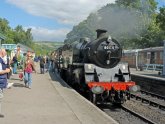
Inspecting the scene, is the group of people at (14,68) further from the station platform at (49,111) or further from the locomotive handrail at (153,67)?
the locomotive handrail at (153,67)

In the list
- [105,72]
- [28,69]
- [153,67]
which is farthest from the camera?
[153,67]

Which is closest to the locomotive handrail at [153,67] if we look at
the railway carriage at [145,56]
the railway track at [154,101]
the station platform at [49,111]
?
the railway carriage at [145,56]

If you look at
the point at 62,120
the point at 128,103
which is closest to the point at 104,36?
the point at 128,103

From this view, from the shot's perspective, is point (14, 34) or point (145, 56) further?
point (14, 34)

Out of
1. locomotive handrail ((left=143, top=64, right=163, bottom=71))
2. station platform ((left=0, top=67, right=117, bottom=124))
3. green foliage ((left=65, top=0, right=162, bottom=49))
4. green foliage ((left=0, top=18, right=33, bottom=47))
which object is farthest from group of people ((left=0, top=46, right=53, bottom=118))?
green foliage ((left=0, top=18, right=33, bottom=47))

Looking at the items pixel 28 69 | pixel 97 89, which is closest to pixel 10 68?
pixel 28 69

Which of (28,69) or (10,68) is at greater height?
(10,68)

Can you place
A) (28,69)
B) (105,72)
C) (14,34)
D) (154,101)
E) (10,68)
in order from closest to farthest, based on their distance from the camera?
(10,68), (105,72), (28,69), (154,101), (14,34)

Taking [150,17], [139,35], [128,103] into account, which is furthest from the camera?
[150,17]

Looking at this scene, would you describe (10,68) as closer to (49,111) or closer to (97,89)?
(97,89)

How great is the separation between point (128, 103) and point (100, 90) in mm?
2887

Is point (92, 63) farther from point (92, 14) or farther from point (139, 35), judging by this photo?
point (139, 35)

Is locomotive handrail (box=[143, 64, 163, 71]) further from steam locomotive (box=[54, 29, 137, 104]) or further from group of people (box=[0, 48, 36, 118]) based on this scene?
steam locomotive (box=[54, 29, 137, 104])

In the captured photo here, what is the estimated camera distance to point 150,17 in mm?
77375
